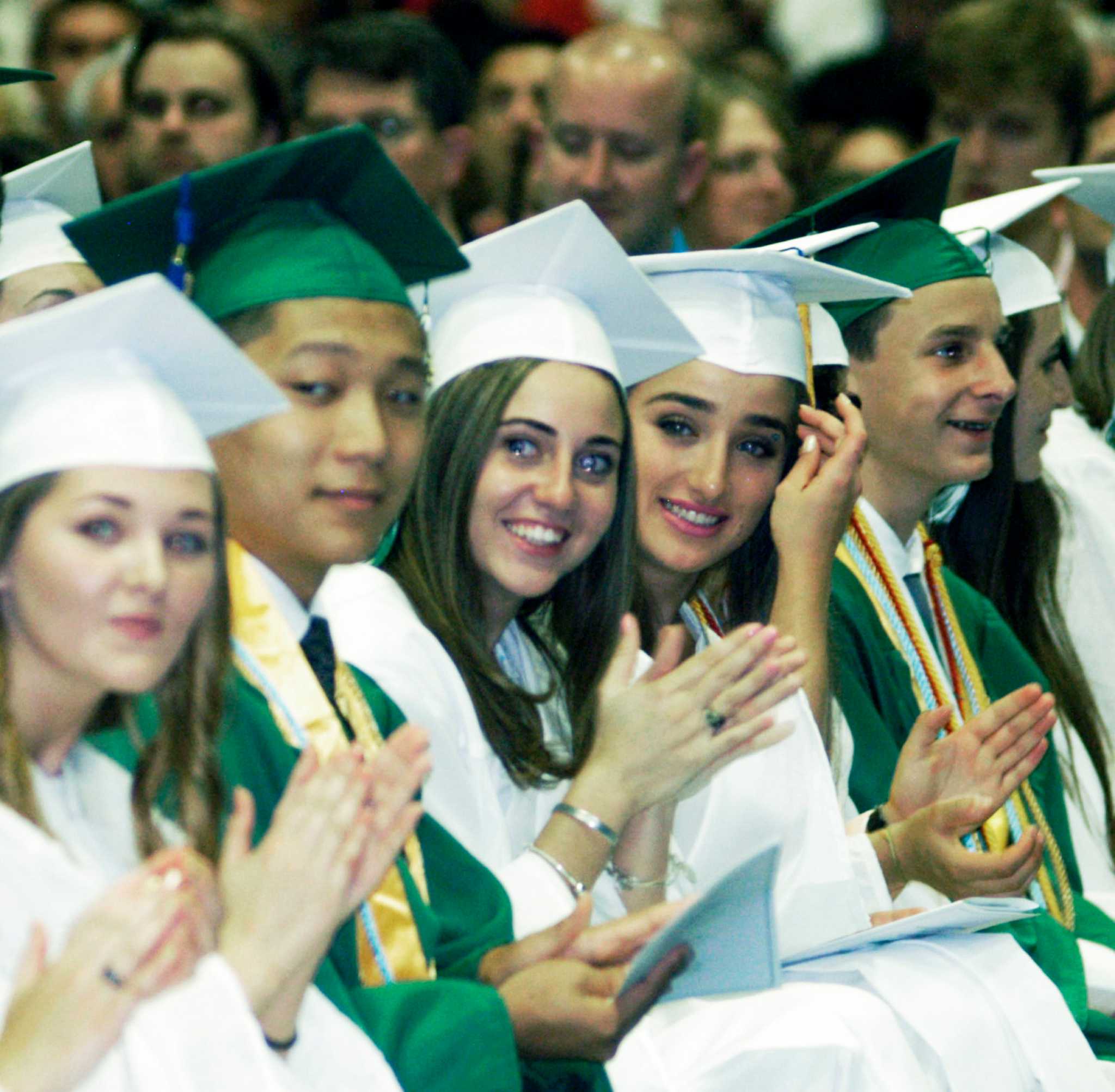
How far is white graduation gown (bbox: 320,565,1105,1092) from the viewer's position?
2865 millimetres

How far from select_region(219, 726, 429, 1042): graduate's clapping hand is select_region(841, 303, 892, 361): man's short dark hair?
2.20 m

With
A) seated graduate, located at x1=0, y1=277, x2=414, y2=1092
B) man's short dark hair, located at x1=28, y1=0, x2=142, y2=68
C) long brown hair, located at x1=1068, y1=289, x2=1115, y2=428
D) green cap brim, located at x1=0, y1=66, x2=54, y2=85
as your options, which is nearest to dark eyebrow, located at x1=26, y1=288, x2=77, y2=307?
green cap brim, located at x1=0, y1=66, x2=54, y2=85

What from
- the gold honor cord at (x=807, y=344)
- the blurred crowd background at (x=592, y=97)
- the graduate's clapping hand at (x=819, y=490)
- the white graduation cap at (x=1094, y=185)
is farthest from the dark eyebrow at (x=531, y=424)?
the white graduation cap at (x=1094, y=185)

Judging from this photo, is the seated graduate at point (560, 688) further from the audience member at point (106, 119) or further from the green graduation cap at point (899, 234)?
the audience member at point (106, 119)

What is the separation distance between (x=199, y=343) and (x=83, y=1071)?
79 centimetres

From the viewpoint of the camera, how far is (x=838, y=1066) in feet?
9.32

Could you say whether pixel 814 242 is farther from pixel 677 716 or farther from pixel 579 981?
pixel 579 981

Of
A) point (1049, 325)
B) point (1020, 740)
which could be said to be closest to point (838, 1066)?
point (1020, 740)

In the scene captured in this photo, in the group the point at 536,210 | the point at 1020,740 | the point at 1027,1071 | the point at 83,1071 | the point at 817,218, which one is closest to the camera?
the point at 83,1071

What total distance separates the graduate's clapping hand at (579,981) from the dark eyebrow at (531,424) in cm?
77

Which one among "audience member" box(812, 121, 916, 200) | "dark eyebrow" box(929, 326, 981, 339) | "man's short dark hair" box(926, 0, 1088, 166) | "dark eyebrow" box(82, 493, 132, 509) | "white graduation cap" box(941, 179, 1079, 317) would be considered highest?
"man's short dark hair" box(926, 0, 1088, 166)

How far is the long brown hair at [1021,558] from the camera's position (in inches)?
179

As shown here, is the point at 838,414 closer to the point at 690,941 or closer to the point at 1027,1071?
the point at 1027,1071

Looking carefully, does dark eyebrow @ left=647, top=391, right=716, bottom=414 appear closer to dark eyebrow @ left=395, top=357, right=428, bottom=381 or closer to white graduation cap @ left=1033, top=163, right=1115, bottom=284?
dark eyebrow @ left=395, top=357, right=428, bottom=381
